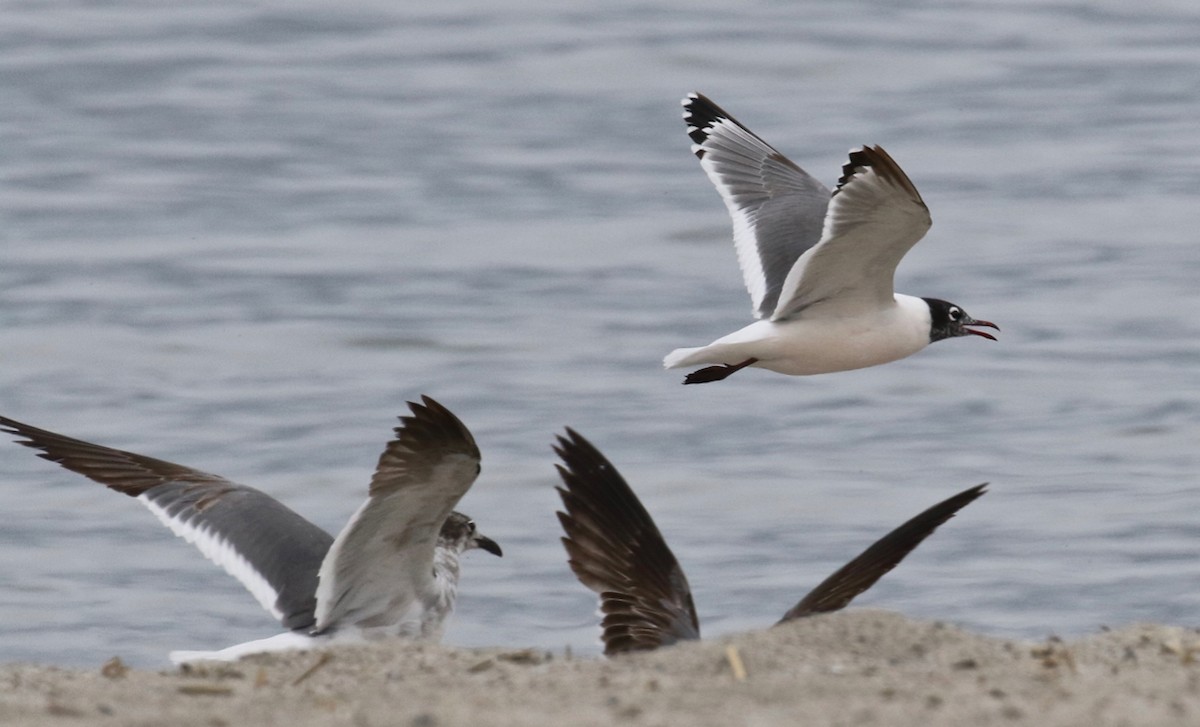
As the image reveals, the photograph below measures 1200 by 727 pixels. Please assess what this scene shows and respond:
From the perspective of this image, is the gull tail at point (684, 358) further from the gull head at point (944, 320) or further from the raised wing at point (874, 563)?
the raised wing at point (874, 563)

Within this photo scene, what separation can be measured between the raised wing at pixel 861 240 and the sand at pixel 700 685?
2.40 metres

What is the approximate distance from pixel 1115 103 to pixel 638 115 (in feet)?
18.6

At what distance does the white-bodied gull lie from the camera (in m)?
6.38

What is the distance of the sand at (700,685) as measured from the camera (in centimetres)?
495

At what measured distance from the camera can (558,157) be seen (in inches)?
935

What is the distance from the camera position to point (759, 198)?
35.1 ft

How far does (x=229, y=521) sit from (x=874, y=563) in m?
2.53

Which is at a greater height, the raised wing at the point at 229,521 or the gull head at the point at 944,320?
the gull head at the point at 944,320

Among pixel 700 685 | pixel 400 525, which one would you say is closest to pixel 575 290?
pixel 400 525

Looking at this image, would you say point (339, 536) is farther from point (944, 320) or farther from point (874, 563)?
point (944, 320)

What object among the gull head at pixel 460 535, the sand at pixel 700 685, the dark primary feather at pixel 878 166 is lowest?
the gull head at pixel 460 535

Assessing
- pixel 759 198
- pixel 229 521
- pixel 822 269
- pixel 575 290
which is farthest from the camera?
pixel 575 290

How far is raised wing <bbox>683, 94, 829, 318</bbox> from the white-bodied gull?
332 cm

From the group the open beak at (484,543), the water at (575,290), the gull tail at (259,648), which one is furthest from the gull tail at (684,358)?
the gull tail at (259,648)
